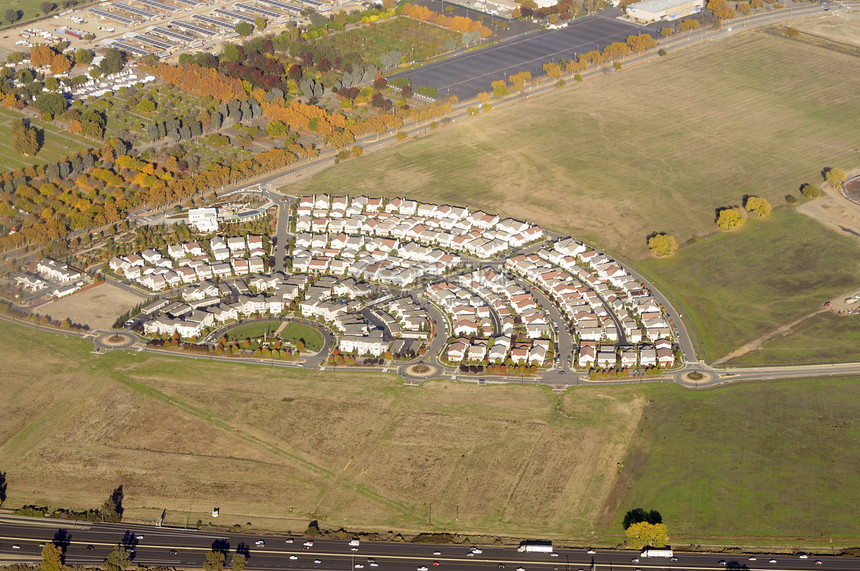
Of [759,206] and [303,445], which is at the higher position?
[759,206]

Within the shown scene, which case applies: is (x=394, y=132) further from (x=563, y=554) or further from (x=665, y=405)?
(x=563, y=554)

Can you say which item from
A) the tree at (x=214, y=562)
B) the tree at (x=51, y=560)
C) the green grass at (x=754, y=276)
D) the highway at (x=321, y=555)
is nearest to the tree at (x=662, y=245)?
the green grass at (x=754, y=276)

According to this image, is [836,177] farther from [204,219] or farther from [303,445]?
[303,445]

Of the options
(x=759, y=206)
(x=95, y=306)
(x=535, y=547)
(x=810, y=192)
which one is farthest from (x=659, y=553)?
(x=810, y=192)

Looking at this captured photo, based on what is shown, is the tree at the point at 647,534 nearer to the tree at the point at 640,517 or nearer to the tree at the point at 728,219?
the tree at the point at 640,517

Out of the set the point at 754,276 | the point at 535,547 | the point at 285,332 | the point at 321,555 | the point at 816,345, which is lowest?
the point at 535,547

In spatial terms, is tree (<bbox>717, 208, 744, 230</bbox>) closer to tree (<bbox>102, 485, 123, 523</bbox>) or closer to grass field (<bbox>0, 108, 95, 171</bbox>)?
tree (<bbox>102, 485, 123, 523</bbox>)
